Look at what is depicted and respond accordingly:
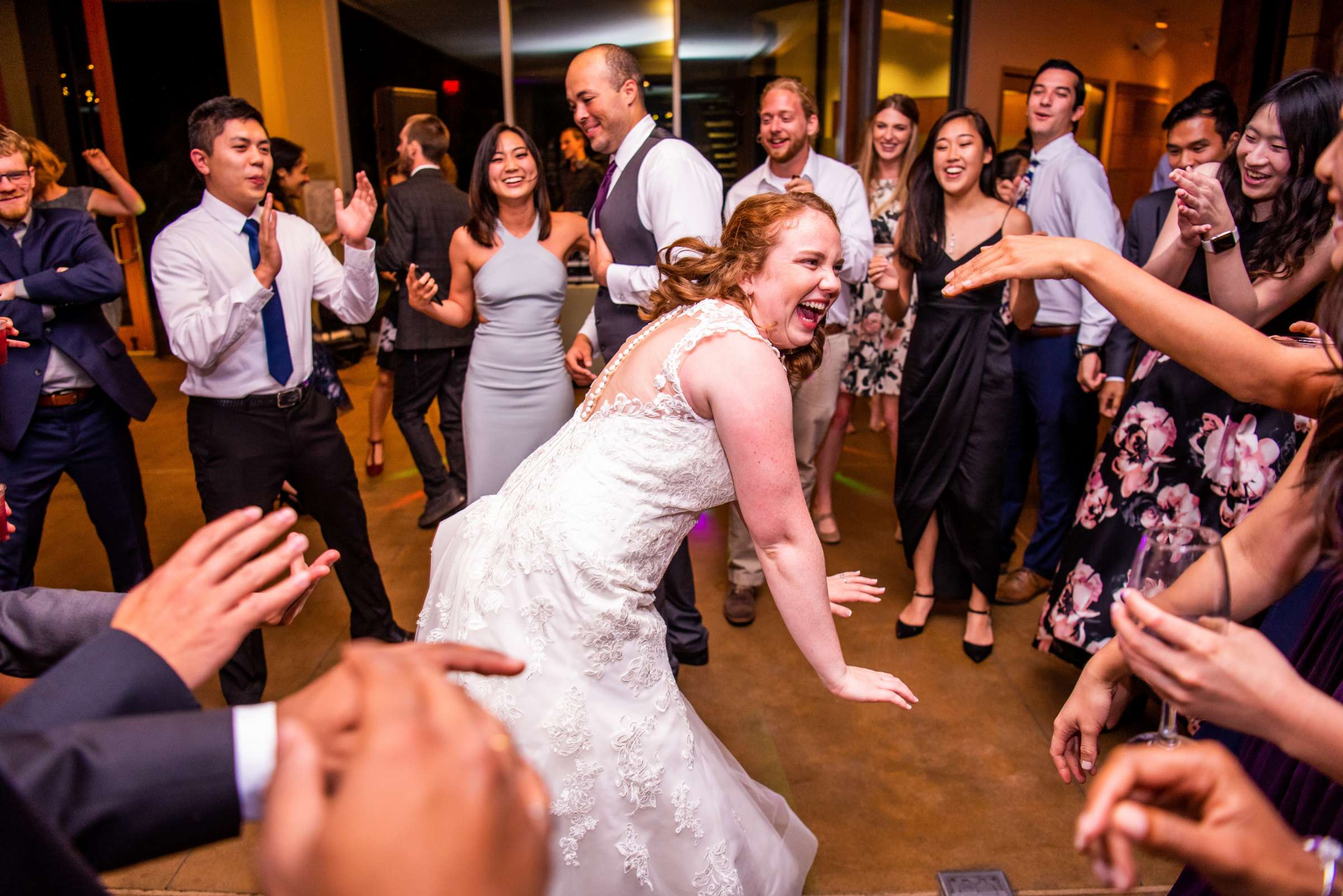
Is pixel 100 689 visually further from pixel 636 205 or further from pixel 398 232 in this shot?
pixel 398 232

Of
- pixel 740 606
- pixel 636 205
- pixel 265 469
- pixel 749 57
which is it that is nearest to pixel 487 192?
pixel 636 205

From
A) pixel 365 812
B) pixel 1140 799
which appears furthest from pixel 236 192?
pixel 1140 799

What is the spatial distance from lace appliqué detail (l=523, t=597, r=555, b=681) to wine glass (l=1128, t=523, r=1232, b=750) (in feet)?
3.39

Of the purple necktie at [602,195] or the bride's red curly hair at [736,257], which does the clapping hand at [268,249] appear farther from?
the bride's red curly hair at [736,257]

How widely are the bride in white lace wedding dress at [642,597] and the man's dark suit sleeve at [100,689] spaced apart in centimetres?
83

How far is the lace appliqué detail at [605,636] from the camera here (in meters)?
1.68

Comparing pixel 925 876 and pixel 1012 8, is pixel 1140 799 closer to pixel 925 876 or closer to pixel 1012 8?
pixel 925 876

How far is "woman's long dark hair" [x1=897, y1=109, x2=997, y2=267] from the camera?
119 inches

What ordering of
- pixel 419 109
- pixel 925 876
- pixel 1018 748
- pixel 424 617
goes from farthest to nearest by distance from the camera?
pixel 419 109, pixel 1018 748, pixel 925 876, pixel 424 617

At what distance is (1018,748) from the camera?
2.56m

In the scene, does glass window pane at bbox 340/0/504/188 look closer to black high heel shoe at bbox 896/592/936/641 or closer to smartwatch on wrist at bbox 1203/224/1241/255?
black high heel shoe at bbox 896/592/936/641

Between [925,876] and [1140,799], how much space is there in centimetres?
154

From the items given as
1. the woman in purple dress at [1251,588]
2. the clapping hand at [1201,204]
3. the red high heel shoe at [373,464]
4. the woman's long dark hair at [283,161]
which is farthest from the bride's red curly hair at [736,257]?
the woman's long dark hair at [283,161]

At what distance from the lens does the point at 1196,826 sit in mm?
692
